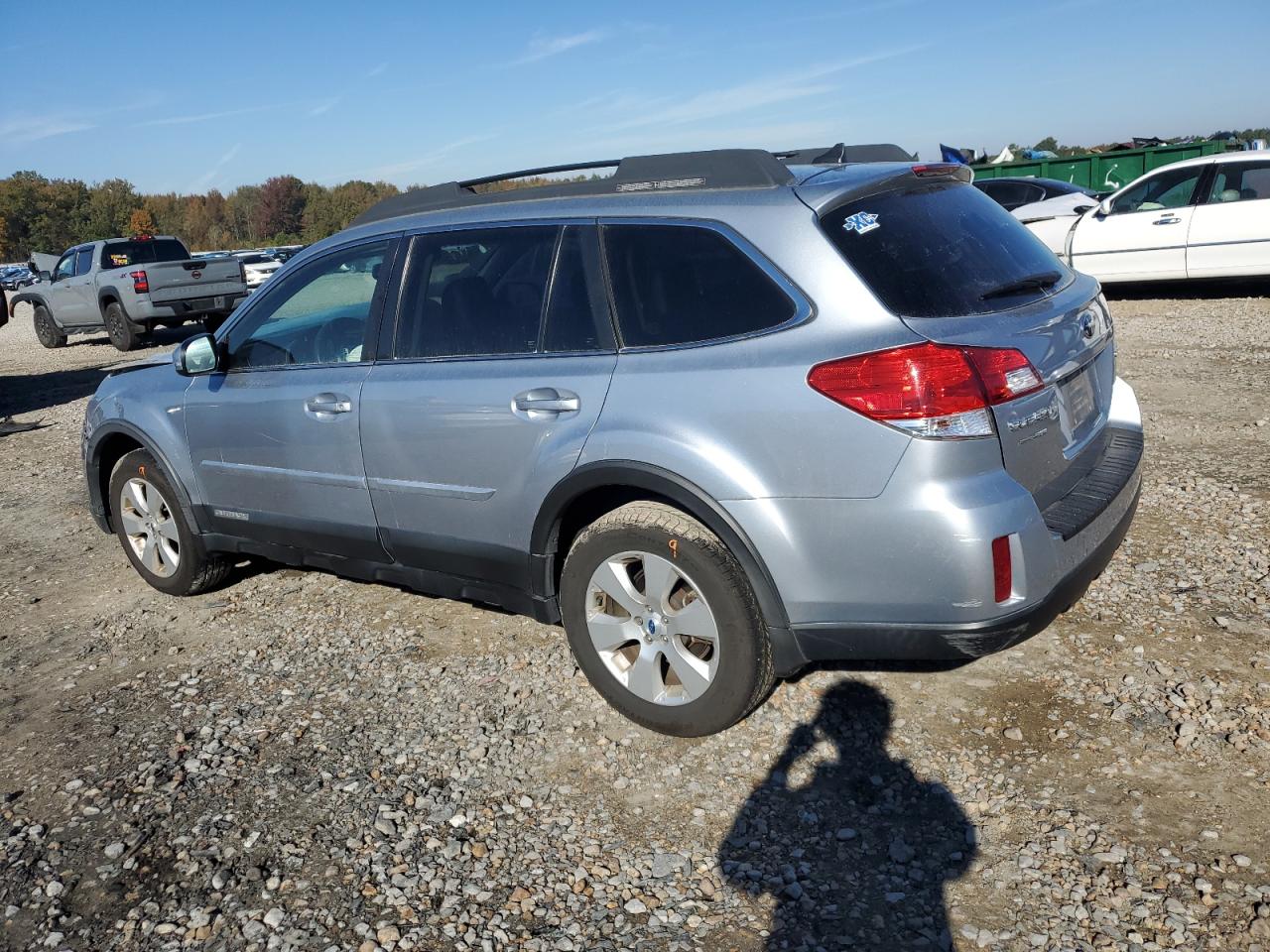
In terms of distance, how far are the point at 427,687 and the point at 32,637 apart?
220 centimetres

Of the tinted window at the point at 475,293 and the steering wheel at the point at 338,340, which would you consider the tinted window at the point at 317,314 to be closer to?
the steering wheel at the point at 338,340

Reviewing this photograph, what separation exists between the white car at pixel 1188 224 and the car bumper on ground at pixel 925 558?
9.97 metres

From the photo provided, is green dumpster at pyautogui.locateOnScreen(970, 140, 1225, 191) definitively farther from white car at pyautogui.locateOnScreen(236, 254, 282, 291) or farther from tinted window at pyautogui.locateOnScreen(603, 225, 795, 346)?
tinted window at pyautogui.locateOnScreen(603, 225, 795, 346)

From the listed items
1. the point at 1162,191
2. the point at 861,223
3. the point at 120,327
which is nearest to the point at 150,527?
the point at 861,223

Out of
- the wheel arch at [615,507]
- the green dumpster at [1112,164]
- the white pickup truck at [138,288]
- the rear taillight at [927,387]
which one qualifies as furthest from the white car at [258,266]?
the rear taillight at [927,387]

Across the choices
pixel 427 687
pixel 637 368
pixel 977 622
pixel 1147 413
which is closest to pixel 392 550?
pixel 427 687

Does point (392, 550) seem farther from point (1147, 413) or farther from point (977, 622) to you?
point (1147, 413)

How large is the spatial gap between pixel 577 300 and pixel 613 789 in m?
1.63

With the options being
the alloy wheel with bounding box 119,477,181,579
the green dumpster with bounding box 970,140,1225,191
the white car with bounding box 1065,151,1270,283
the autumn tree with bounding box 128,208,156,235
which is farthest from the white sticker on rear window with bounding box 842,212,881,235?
the autumn tree with bounding box 128,208,156,235

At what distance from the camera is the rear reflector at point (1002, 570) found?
279cm

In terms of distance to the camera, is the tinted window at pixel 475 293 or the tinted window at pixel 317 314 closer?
the tinted window at pixel 475 293

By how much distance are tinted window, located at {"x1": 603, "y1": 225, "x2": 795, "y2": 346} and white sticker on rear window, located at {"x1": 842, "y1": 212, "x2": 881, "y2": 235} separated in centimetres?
29

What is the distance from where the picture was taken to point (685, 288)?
10.8 feet

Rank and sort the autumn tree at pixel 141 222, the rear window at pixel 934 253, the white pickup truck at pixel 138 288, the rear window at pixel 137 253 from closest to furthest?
1. the rear window at pixel 934 253
2. the white pickup truck at pixel 138 288
3. the rear window at pixel 137 253
4. the autumn tree at pixel 141 222
